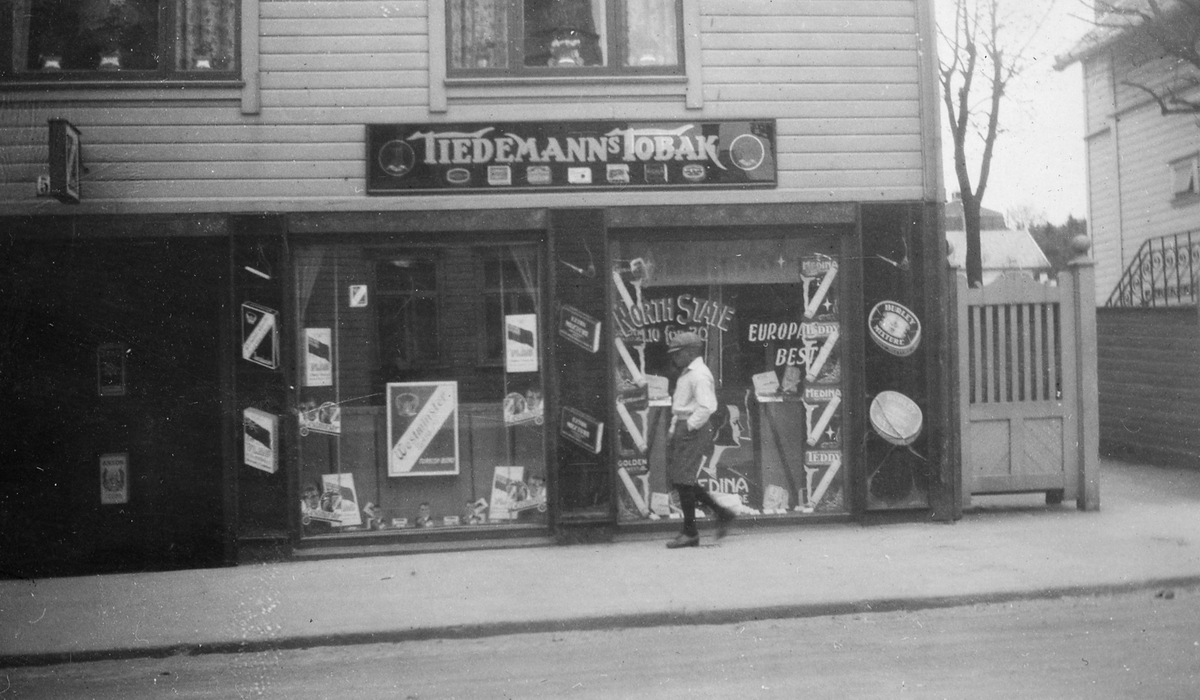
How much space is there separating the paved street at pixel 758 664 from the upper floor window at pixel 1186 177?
1223 centimetres

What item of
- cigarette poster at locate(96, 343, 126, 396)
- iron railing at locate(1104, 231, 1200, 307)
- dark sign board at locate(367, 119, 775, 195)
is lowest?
cigarette poster at locate(96, 343, 126, 396)

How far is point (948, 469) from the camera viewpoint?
1038cm

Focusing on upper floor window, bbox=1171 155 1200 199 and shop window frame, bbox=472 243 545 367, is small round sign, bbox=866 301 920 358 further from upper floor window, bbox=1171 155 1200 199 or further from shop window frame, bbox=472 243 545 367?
upper floor window, bbox=1171 155 1200 199

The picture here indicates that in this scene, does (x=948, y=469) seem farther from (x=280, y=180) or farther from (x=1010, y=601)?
(x=280, y=180)

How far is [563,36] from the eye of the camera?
10180 mm

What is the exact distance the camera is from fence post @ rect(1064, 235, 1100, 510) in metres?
10.7

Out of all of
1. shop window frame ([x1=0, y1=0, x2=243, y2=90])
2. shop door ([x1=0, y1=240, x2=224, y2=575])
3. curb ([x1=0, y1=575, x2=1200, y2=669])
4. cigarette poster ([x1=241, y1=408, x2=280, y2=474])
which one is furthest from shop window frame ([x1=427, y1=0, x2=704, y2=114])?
curb ([x1=0, y1=575, x2=1200, y2=669])

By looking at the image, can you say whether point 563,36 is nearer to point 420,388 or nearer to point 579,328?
point 579,328

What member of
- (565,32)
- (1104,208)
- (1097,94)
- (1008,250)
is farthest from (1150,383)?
(1008,250)

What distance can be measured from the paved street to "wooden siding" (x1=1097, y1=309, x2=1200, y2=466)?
7.01m

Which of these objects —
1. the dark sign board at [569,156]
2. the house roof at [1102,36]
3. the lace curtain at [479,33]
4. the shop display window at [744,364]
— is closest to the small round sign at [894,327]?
the shop display window at [744,364]

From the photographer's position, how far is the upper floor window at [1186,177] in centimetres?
1756

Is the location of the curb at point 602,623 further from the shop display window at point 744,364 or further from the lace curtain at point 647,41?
the lace curtain at point 647,41

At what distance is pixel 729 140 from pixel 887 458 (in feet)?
11.2
